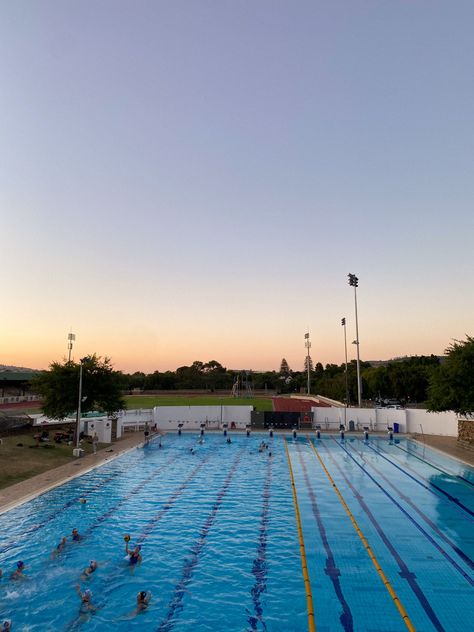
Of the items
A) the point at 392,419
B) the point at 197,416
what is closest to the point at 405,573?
the point at 392,419

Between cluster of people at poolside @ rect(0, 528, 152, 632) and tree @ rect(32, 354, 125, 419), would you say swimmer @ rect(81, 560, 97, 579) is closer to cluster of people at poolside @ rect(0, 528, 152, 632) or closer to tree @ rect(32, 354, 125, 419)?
cluster of people at poolside @ rect(0, 528, 152, 632)

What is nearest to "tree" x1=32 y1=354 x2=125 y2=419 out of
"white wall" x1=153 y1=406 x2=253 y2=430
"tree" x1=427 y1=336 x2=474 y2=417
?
"white wall" x1=153 y1=406 x2=253 y2=430

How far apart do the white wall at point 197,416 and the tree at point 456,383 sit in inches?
808

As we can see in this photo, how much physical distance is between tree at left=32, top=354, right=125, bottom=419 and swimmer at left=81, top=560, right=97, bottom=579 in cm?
2068

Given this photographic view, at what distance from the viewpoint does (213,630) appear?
10.6 m

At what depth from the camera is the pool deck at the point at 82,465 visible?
20.1 meters

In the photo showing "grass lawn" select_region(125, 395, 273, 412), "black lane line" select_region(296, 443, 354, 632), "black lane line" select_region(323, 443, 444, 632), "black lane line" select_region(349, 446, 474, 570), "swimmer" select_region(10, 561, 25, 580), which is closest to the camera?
"black lane line" select_region(296, 443, 354, 632)

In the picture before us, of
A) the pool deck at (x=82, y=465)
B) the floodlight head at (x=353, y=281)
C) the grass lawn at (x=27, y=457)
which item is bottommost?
the pool deck at (x=82, y=465)

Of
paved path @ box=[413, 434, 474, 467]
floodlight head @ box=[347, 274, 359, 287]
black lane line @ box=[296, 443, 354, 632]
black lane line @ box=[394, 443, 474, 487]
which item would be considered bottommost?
black lane line @ box=[394, 443, 474, 487]

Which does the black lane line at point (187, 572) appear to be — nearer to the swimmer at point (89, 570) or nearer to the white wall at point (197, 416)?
the swimmer at point (89, 570)

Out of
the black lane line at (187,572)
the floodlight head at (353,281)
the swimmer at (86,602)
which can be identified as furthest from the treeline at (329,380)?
the swimmer at (86,602)

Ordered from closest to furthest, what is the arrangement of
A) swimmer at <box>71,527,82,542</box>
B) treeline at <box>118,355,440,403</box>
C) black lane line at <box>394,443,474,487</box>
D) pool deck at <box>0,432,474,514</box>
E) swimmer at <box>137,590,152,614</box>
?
swimmer at <box>137,590,152,614</box>, swimmer at <box>71,527,82,542</box>, pool deck at <box>0,432,474,514</box>, black lane line at <box>394,443,474,487</box>, treeline at <box>118,355,440,403</box>

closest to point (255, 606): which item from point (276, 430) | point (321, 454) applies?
point (321, 454)

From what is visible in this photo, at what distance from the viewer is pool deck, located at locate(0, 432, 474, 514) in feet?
65.9
